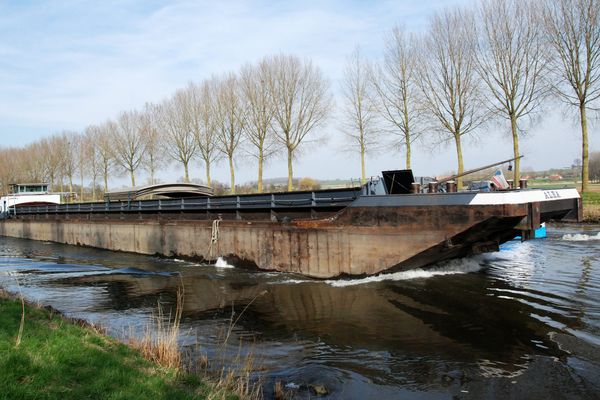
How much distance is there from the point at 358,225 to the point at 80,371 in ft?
26.7

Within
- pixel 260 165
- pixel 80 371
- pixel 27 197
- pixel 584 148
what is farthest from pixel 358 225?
pixel 27 197

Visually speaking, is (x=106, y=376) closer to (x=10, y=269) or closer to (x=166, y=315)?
(x=166, y=315)

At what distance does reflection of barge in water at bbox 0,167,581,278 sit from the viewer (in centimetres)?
1025

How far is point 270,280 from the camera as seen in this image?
12.9m

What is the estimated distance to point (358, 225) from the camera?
11.9 m

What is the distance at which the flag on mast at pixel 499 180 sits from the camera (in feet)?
38.5

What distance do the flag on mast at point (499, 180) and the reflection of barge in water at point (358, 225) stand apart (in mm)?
1128

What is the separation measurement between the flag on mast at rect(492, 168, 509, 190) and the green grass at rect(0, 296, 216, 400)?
9.33m

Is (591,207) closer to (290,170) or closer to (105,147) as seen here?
(290,170)

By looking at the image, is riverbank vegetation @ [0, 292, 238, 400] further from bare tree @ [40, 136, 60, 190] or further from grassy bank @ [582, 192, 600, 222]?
bare tree @ [40, 136, 60, 190]

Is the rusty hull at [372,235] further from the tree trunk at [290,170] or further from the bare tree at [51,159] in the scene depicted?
the bare tree at [51,159]

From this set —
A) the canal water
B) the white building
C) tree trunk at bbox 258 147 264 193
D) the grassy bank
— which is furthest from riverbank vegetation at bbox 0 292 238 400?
the white building

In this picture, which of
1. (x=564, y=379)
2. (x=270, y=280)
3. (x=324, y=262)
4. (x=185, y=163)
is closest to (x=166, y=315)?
(x=270, y=280)

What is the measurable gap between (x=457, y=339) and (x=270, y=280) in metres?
6.49
